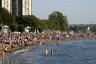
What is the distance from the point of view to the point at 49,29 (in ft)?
633

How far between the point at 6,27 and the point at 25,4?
222 ft

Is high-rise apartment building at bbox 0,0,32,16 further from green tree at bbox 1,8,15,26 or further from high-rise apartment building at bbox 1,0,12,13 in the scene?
green tree at bbox 1,8,15,26

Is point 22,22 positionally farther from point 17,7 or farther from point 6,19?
point 17,7

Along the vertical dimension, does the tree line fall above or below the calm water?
above

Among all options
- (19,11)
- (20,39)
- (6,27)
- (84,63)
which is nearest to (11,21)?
(6,27)

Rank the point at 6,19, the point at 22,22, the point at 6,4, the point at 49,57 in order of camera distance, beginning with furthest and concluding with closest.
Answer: the point at 6,4 → the point at 22,22 → the point at 6,19 → the point at 49,57

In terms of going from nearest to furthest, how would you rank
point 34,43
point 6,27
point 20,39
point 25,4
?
point 20,39 < point 34,43 < point 6,27 < point 25,4

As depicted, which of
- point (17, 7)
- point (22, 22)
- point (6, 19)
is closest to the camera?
point (6, 19)

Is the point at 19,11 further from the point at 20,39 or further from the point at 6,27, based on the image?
the point at 20,39

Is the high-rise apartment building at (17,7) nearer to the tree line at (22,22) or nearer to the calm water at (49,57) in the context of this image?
the tree line at (22,22)

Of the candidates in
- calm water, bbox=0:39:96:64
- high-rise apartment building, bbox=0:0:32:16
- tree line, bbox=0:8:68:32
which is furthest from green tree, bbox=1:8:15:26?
high-rise apartment building, bbox=0:0:32:16

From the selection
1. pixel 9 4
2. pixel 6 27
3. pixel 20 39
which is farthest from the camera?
pixel 9 4

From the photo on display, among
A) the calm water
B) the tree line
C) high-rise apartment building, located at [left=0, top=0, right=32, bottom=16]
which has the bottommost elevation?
the calm water

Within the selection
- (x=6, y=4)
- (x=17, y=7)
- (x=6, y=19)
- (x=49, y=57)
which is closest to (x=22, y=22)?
(x=6, y=4)
